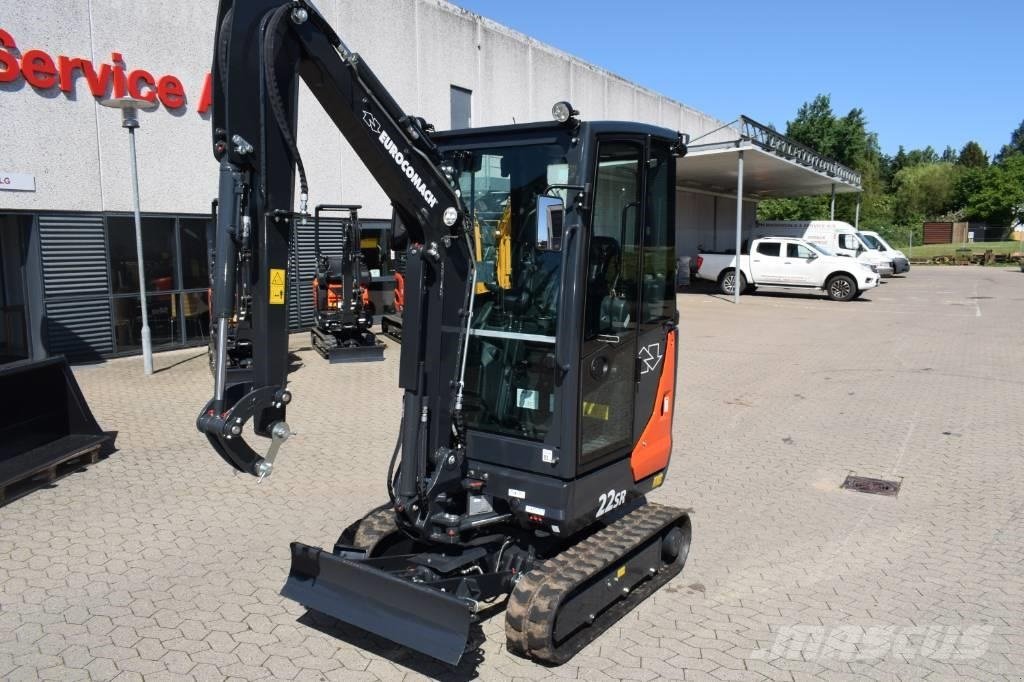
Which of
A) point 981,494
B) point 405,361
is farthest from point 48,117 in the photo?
point 981,494

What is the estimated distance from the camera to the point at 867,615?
185 inches

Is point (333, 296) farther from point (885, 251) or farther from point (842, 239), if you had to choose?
point (885, 251)

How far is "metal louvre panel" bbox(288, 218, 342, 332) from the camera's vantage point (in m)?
15.9

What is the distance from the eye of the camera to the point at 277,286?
3471mm

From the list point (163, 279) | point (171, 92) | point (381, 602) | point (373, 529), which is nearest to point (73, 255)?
point (163, 279)

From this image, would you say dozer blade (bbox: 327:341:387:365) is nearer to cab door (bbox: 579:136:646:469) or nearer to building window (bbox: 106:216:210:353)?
building window (bbox: 106:216:210:353)

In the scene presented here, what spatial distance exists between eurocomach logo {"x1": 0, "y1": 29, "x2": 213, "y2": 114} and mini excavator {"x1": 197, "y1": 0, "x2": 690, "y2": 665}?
33.2 ft

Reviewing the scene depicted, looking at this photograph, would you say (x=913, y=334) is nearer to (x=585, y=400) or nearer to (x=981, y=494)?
(x=981, y=494)

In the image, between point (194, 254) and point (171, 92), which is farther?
point (194, 254)

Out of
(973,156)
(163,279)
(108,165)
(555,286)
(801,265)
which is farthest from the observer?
(973,156)

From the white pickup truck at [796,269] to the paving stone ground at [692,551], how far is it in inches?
515

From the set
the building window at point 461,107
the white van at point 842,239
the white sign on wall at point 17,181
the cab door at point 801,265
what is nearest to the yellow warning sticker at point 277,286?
the white sign on wall at point 17,181

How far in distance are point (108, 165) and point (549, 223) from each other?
11442 mm

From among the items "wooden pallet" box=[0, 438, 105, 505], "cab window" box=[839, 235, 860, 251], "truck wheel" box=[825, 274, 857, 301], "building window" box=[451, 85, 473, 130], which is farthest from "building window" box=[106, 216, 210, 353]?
"cab window" box=[839, 235, 860, 251]
